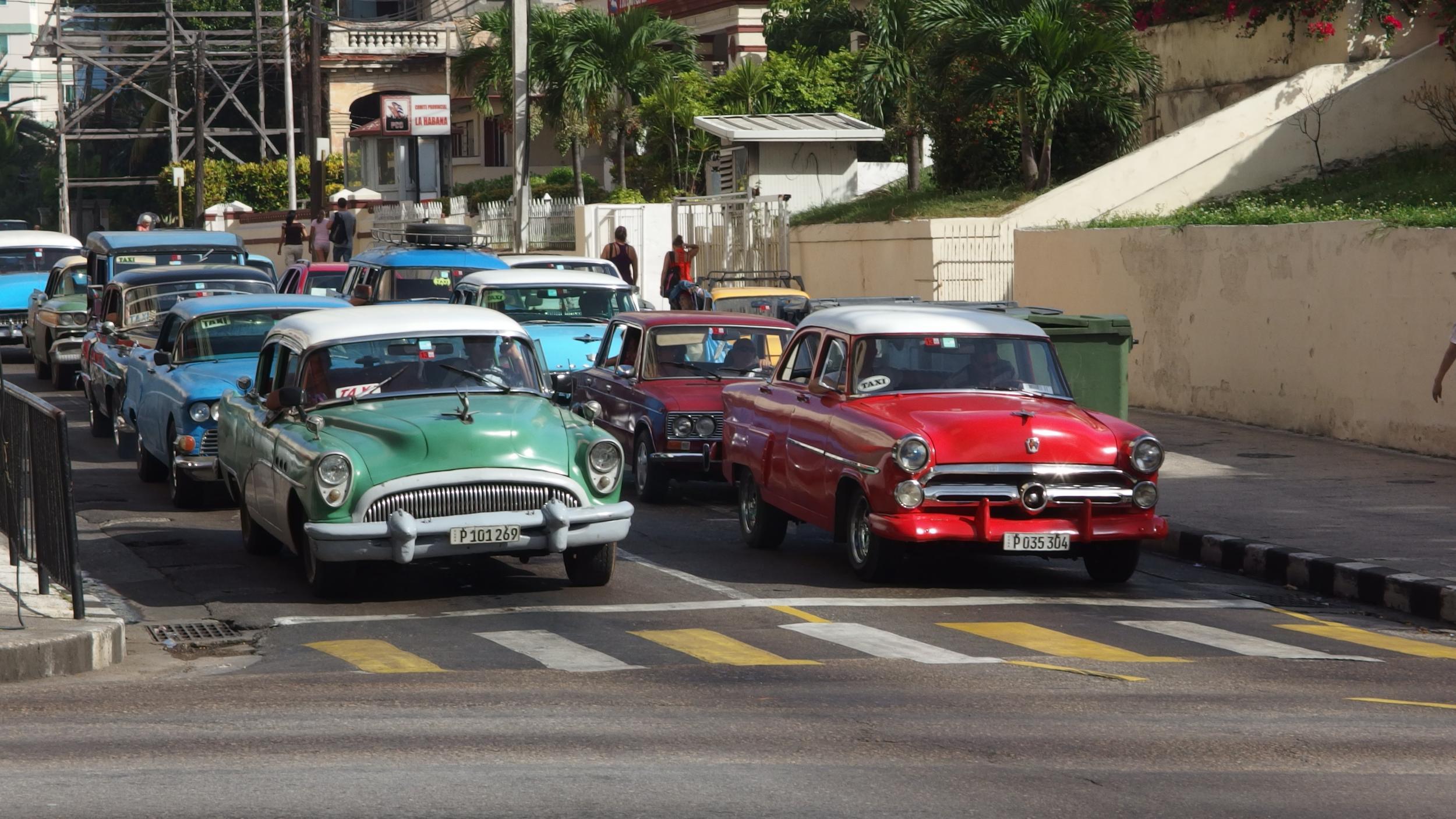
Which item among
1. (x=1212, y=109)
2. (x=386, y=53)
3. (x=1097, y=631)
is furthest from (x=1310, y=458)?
(x=386, y=53)

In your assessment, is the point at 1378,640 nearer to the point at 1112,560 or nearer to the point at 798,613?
the point at 1112,560

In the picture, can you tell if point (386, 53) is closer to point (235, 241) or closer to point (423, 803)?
point (235, 241)

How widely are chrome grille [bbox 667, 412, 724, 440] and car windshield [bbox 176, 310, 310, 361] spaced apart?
3616 millimetres

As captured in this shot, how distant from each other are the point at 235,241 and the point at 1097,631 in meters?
17.4

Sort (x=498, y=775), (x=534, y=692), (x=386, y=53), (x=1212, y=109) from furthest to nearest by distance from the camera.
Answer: (x=386, y=53) < (x=1212, y=109) < (x=534, y=692) < (x=498, y=775)

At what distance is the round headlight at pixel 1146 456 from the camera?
1151cm

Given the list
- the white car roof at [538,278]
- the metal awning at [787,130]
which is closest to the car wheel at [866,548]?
the white car roof at [538,278]

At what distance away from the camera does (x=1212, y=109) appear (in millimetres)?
28531

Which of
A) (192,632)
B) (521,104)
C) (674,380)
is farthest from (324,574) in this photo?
(521,104)

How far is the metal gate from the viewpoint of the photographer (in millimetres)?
30781

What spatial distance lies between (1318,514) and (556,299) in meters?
8.67

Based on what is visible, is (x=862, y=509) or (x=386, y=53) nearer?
(x=862, y=509)

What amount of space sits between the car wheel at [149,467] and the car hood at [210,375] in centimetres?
118

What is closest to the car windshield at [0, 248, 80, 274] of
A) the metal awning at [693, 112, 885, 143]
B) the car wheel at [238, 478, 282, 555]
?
the metal awning at [693, 112, 885, 143]
